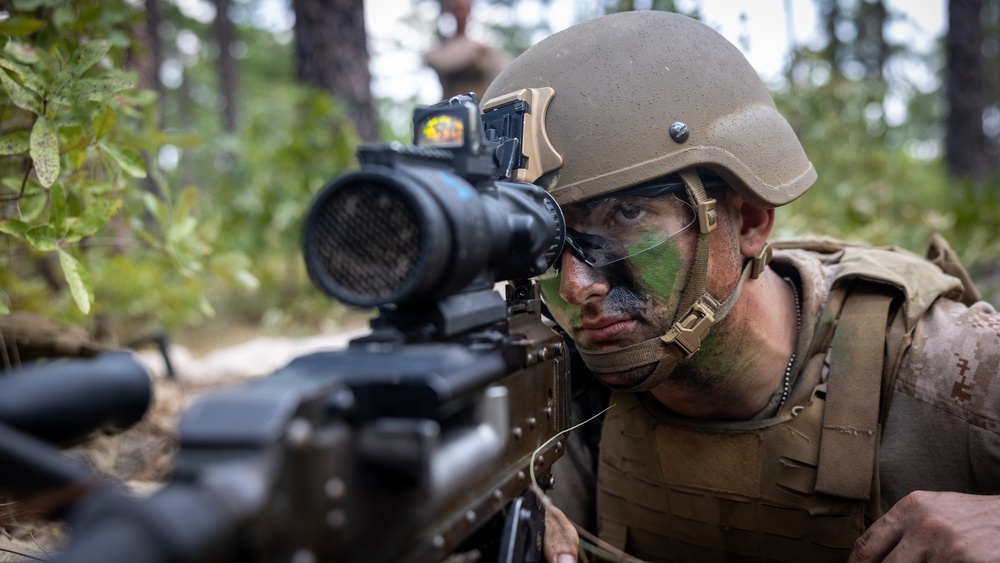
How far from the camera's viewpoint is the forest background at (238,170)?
8.36 ft

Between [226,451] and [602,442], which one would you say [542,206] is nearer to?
[226,451]

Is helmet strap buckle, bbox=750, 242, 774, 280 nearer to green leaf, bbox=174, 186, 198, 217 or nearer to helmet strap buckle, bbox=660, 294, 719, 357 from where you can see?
helmet strap buckle, bbox=660, 294, 719, 357

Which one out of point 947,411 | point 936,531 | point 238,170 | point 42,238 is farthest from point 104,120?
point 238,170

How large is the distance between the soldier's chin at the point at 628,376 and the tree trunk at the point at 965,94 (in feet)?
33.6

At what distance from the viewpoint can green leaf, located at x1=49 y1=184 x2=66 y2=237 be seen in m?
2.43

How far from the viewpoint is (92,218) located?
2.53 metres

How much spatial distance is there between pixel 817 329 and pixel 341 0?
25.4ft

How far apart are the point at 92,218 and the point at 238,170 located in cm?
688

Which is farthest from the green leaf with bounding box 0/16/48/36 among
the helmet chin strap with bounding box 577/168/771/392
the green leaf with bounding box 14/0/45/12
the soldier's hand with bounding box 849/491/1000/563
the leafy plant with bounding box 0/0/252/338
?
the soldier's hand with bounding box 849/491/1000/563

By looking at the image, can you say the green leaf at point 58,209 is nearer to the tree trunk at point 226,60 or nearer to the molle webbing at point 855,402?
the molle webbing at point 855,402

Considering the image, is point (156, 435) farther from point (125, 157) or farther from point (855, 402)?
point (855, 402)

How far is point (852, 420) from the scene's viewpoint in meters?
2.57

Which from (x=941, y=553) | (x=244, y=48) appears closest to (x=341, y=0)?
(x=941, y=553)

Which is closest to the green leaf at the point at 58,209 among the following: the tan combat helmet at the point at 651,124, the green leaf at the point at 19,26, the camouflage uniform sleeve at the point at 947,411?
the green leaf at the point at 19,26
